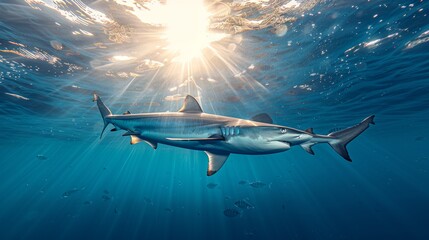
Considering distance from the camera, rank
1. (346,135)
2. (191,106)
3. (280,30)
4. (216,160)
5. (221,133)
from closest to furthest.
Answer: (346,135) < (221,133) < (216,160) < (191,106) < (280,30)

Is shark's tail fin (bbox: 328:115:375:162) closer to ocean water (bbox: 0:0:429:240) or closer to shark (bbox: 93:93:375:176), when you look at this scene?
shark (bbox: 93:93:375:176)

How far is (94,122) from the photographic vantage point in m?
26.1

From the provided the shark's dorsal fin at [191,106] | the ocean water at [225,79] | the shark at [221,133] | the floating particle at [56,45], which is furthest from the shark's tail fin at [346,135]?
the floating particle at [56,45]

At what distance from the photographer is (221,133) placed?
14.8 feet

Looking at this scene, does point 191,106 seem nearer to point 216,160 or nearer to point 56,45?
point 216,160

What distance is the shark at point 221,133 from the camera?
3490 mm

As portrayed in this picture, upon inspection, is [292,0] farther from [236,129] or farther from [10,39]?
[10,39]

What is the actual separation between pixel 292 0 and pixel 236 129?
6.88m

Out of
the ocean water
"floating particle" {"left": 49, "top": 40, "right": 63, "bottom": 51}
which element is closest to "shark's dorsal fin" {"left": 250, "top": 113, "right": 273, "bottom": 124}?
the ocean water

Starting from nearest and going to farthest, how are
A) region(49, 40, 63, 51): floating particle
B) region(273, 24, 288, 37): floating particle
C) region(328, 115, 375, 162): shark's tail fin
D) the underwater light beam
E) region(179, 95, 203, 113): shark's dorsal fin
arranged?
region(328, 115, 375, 162): shark's tail fin → region(179, 95, 203, 113): shark's dorsal fin → the underwater light beam → region(273, 24, 288, 37): floating particle → region(49, 40, 63, 51): floating particle

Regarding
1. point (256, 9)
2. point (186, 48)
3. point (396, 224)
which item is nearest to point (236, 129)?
point (256, 9)

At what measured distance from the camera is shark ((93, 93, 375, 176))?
349 cm

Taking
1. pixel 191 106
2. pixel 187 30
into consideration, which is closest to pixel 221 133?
pixel 191 106

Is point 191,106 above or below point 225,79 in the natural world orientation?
below
